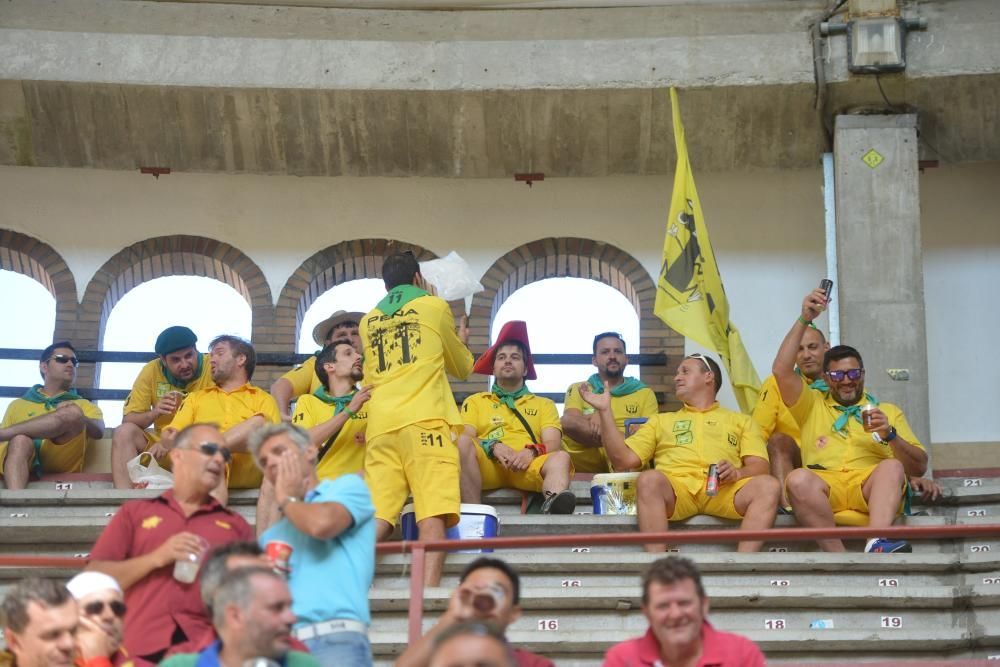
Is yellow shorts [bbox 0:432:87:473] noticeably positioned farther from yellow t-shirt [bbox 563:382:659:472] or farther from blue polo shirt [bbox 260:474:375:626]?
blue polo shirt [bbox 260:474:375:626]

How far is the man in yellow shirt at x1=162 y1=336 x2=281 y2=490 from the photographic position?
883 cm

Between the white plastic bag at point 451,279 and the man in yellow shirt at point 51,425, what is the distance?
8.65 feet

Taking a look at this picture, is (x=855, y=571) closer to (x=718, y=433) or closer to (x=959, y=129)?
(x=718, y=433)

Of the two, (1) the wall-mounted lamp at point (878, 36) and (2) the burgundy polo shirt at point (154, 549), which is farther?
(1) the wall-mounted lamp at point (878, 36)

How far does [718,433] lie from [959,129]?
15.1 ft

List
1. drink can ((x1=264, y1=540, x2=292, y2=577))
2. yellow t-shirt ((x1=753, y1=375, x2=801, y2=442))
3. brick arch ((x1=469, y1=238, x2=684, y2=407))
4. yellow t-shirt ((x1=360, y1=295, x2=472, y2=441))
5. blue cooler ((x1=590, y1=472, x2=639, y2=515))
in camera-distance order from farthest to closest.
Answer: brick arch ((x1=469, y1=238, x2=684, y2=407))
yellow t-shirt ((x1=753, y1=375, x2=801, y2=442))
blue cooler ((x1=590, y1=472, x2=639, y2=515))
yellow t-shirt ((x1=360, y1=295, x2=472, y2=441))
drink can ((x1=264, y1=540, x2=292, y2=577))

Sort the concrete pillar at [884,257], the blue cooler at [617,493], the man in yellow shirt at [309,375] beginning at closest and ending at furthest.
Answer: the blue cooler at [617,493], the man in yellow shirt at [309,375], the concrete pillar at [884,257]

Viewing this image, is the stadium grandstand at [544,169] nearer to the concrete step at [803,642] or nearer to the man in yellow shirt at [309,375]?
the man in yellow shirt at [309,375]

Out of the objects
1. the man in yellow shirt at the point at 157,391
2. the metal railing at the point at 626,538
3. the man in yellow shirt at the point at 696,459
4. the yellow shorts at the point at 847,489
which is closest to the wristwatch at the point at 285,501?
the metal railing at the point at 626,538

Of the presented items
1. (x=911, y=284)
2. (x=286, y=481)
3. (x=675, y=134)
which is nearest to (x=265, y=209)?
(x=675, y=134)

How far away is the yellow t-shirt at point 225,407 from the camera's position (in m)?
8.92

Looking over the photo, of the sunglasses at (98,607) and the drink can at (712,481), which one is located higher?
the drink can at (712,481)

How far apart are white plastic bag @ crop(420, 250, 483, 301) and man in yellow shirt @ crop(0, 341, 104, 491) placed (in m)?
2.64

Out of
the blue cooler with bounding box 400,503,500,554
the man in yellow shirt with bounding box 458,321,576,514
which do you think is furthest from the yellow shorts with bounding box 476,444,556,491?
the blue cooler with bounding box 400,503,500,554
